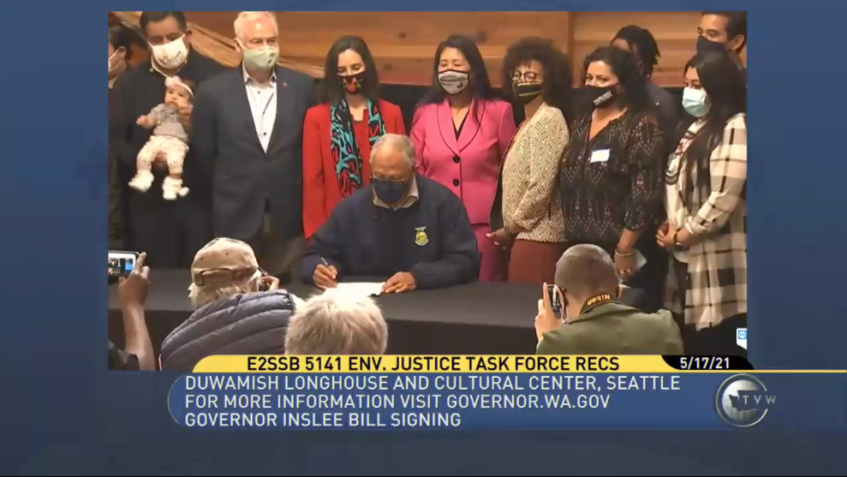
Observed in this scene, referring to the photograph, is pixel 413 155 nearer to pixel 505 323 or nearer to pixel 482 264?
pixel 482 264

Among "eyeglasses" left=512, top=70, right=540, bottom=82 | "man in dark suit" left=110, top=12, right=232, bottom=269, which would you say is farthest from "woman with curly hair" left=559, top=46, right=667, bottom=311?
"man in dark suit" left=110, top=12, right=232, bottom=269

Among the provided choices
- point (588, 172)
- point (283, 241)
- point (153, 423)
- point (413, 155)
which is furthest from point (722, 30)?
point (153, 423)

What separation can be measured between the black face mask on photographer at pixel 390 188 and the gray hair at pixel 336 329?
1.45 feet

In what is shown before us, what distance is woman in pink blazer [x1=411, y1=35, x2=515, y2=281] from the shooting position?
150 inches

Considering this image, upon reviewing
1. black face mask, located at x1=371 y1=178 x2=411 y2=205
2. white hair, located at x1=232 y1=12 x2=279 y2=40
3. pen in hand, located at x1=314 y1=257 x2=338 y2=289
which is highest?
white hair, located at x1=232 y1=12 x2=279 y2=40

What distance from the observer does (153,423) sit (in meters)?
3.82

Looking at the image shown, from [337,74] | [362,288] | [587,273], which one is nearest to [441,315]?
[362,288]

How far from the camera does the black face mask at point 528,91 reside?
3795 millimetres

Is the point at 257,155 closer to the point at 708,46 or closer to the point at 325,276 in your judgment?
the point at 325,276

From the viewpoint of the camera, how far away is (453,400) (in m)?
3.79

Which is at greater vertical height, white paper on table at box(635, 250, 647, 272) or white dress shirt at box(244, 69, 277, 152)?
white dress shirt at box(244, 69, 277, 152)

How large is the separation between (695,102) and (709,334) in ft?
3.06

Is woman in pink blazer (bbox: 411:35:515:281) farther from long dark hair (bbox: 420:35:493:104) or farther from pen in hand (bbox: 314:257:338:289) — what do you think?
pen in hand (bbox: 314:257:338:289)

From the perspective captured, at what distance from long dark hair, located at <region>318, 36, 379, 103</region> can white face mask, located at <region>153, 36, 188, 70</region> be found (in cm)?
56
